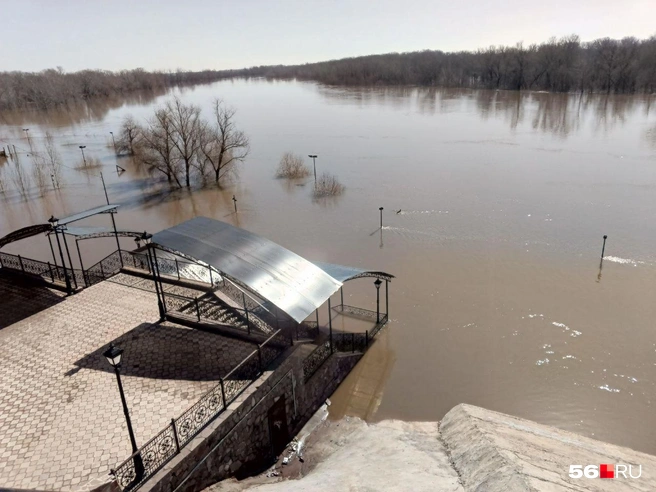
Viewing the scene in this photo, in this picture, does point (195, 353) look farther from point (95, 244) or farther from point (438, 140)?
point (438, 140)

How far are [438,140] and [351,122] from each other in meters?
16.3

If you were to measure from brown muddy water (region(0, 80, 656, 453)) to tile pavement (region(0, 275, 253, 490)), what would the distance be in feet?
14.6

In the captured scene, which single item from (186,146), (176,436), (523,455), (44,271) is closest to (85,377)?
(176,436)

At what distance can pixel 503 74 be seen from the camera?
8875 cm

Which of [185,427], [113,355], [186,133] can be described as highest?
[186,133]

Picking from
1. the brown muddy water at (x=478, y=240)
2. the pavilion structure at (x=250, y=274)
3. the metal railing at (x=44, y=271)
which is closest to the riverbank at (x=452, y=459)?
the brown muddy water at (x=478, y=240)

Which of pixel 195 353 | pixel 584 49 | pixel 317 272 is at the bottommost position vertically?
pixel 195 353

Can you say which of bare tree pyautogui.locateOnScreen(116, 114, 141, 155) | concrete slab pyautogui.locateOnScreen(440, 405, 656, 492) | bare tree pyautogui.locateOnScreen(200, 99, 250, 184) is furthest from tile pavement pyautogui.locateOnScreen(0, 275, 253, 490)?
bare tree pyautogui.locateOnScreen(116, 114, 141, 155)

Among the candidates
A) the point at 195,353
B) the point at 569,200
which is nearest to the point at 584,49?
the point at 569,200

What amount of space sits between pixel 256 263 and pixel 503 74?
9358 cm

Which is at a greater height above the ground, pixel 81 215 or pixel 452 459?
pixel 81 215

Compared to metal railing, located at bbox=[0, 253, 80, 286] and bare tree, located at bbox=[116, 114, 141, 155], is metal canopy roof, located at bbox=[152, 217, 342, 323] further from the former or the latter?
bare tree, located at bbox=[116, 114, 141, 155]

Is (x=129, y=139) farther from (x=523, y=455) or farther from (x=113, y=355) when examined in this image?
(x=523, y=455)

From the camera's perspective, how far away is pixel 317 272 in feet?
35.9
